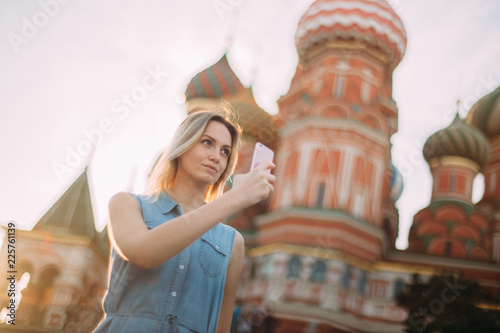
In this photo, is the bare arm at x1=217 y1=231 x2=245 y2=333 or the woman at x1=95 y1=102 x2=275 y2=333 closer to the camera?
the woman at x1=95 y1=102 x2=275 y2=333

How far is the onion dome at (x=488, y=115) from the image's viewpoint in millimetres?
22703

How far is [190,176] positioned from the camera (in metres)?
1.77

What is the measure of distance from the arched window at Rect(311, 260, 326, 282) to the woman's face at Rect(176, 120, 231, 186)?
13.4 m

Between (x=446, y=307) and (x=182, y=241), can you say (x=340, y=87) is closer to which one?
(x=446, y=307)

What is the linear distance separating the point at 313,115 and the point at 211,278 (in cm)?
1597

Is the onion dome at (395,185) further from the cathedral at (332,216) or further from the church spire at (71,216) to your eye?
the church spire at (71,216)

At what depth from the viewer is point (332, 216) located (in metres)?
15.6

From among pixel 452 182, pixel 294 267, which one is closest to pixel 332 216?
pixel 294 267

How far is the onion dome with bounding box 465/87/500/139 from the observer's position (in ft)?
74.5

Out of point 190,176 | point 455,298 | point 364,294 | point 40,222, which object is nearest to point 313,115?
point 364,294

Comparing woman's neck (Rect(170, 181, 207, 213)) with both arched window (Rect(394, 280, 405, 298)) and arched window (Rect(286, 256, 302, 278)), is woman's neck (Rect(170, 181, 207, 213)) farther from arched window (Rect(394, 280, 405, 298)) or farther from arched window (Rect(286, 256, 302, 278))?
arched window (Rect(394, 280, 405, 298))

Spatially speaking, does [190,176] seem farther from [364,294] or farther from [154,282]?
[364,294]

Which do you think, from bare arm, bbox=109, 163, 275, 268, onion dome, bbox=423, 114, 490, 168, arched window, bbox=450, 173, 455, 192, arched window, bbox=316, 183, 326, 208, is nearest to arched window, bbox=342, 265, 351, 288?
arched window, bbox=316, 183, 326, 208

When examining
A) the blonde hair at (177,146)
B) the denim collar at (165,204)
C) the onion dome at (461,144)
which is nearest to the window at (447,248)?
the onion dome at (461,144)
